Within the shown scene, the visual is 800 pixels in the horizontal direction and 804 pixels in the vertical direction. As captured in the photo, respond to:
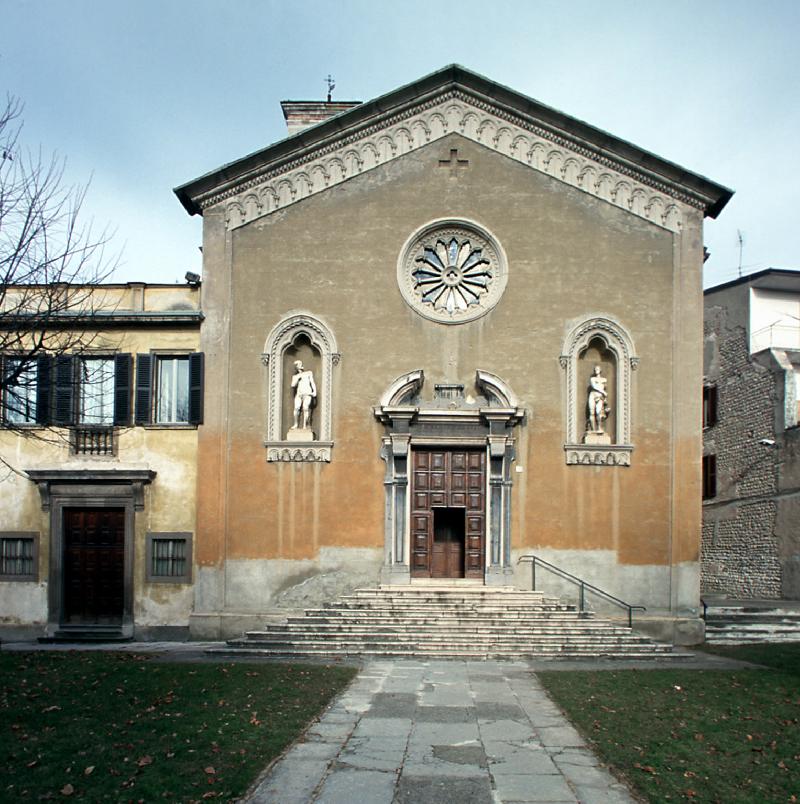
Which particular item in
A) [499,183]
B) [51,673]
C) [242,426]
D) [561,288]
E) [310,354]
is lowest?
[51,673]

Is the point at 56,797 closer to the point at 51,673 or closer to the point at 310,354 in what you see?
the point at 51,673

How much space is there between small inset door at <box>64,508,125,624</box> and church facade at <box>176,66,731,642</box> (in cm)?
189

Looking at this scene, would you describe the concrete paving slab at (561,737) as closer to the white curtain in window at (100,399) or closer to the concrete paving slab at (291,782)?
the concrete paving slab at (291,782)

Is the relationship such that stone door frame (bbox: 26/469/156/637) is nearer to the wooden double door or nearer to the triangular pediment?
the wooden double door

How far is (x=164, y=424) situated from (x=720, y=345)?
2110 centimetres

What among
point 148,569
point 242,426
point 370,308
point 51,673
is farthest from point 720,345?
point 51,673

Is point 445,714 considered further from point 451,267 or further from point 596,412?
point 451,267

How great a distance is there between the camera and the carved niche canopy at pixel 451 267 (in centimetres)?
2072

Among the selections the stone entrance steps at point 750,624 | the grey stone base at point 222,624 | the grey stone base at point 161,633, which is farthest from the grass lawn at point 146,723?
the stone entrance steps at point 750,624

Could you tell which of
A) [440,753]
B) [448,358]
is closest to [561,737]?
[440,753]

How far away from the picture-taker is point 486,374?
2023cm

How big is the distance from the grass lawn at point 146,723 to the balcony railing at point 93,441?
5435 mm

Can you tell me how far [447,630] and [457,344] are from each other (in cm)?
642

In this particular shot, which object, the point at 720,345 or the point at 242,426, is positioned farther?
the point at 720,345
